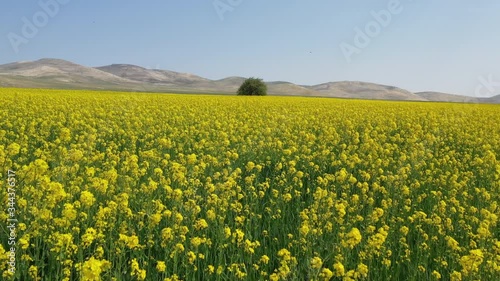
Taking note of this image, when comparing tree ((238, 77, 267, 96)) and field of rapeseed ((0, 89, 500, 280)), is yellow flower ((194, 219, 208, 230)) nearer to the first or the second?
field of rapeseed ((0, 89, 500, 280))

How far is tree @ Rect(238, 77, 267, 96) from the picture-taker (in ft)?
203

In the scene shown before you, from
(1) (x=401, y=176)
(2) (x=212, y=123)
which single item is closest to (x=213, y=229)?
(1) (x=401, y=176)

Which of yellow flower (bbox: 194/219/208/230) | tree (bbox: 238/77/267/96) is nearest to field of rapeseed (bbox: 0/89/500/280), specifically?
yellow flower (bbox: 194/219/208/230)

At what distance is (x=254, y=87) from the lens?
2446 inches

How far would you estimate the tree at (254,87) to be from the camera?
61906mm

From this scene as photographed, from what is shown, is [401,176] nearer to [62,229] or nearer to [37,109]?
[62,229]

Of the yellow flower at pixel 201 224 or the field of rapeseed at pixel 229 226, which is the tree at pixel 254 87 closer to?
the field of rapeseed at pixel 229 226

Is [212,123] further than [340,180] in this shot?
Yes

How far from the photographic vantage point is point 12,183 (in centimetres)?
492

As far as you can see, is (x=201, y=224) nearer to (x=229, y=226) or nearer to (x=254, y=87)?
(x=229, y=226)

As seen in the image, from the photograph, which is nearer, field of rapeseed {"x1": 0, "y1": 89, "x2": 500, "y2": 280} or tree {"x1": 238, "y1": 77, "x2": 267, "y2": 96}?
field of rapeseed {"x1": 0, "y1": 89, "x2": 500, "y2": 280}

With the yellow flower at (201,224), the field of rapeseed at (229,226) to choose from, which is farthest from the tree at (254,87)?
the yellow flower at (201,224)

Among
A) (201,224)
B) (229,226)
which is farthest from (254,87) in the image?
(201,224)

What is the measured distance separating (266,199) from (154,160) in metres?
2.11
